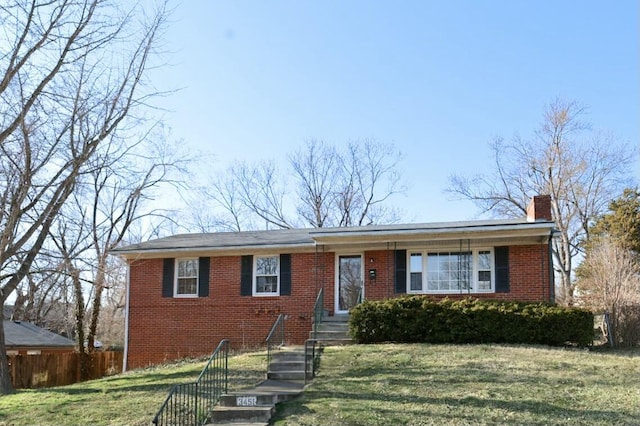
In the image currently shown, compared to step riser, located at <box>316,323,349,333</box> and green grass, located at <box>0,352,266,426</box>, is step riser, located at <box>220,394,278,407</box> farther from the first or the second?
step riser, located at <box>316,323,349,333</box>

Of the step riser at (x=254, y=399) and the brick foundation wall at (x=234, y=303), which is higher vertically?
the brick foundation wall at (x=234, y=303)

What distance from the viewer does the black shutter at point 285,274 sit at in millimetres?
19167

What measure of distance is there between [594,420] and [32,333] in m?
24.5

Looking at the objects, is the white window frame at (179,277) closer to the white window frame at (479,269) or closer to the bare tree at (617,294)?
the white window frame at (479,269)

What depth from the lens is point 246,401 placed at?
34.2 ft

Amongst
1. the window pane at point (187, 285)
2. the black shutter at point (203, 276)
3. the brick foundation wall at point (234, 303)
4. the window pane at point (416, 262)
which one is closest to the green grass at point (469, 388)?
the brick foundation wall at point (234, 303)

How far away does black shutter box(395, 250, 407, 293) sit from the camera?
1823 centimetres

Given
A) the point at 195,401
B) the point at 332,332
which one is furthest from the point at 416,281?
the point at 195,401

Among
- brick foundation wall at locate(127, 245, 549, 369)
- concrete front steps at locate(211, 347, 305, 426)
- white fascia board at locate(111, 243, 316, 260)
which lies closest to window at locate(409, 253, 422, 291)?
brick foundation wall at locate(127, 245, 549, 369)

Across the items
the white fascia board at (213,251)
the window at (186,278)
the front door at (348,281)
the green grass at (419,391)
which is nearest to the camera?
the green grass at (419,391)

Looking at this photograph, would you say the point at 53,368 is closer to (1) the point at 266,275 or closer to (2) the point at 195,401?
(1) the point at 266,275

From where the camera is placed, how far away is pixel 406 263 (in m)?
18.4

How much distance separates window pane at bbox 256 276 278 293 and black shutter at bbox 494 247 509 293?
255 inches

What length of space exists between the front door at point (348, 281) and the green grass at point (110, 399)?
4.37 metres
